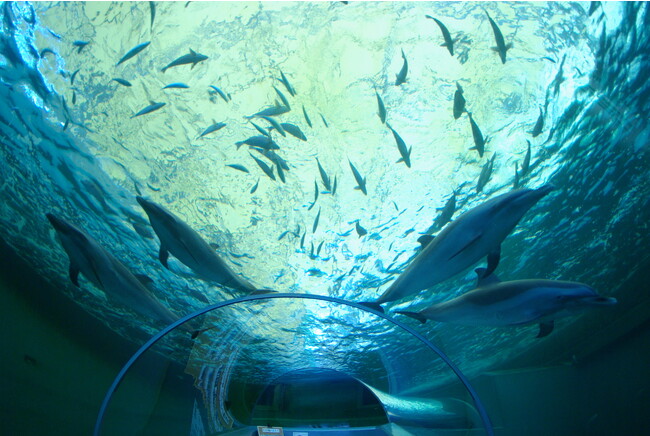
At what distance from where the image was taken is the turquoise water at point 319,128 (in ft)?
17.6

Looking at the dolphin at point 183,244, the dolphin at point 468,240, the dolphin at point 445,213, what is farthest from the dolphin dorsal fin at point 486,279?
the dolphin at point 183,244

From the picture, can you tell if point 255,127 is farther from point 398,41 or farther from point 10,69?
point 10,69

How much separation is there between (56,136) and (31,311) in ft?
23.4

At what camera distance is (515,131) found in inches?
256

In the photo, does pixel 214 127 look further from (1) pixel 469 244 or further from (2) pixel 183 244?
(1) pixel 469 244

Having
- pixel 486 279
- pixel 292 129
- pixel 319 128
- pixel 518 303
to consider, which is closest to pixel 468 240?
pixel 486 279

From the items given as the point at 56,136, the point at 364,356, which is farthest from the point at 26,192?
the point at 364,356

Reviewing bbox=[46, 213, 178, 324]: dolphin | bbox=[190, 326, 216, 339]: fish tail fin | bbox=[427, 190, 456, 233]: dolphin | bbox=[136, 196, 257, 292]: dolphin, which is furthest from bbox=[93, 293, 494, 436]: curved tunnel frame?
bbox=[427, 190, 456, 233]: dolphin

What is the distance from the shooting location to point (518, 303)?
3.97 meters

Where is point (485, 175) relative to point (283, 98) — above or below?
above

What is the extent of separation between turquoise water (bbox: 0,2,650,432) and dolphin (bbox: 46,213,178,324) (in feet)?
4.88

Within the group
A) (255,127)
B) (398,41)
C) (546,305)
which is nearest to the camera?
(546,305)

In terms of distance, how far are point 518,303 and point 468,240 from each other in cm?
113

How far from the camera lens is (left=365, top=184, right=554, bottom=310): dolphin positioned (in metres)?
3.47
